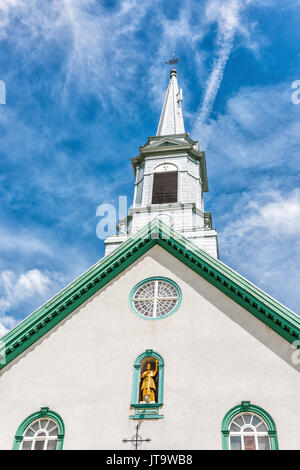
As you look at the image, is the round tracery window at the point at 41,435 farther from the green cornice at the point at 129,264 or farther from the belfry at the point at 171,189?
the belfry at the point at 171,189

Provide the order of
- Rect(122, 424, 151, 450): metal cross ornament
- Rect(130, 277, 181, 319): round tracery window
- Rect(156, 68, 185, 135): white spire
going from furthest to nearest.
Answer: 1. Rect(156, 68, 185, 135): white spire
2. Rect(130, 277, 181, 319): round tracery window
3. Rect(122, 424, 151, 450): metal cross ornament

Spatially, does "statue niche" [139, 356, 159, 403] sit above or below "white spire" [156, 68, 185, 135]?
below

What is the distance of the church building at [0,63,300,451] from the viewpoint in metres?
18.2

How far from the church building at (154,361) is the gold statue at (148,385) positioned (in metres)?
0.04

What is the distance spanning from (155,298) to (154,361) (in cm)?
288

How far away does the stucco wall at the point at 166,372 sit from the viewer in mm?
18312

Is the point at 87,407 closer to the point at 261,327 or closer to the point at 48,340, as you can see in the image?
the point at 48,340

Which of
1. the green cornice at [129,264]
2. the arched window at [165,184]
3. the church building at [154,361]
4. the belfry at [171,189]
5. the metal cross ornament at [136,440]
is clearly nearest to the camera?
the metal cross ornament at [136,440]

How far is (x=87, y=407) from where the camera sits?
19.2 metres

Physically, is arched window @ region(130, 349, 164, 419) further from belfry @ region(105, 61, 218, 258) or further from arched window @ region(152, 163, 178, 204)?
arched window @ region(152, 163, 178, 204)

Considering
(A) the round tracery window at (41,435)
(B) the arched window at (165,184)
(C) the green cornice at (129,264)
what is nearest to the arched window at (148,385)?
(A) the round tracery window at (41,435)

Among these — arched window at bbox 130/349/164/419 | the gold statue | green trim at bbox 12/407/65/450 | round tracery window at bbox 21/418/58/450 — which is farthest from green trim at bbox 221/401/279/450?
round tracery window at bbox 21/418/58/450

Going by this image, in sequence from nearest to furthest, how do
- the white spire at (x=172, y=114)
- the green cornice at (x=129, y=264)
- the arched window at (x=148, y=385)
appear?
1. the arched window at (x=148, y=385)
2. the green cornice at (x=129, y=264)
3. the white spire at (x=172, y=114)

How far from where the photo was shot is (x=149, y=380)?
1948 cm
